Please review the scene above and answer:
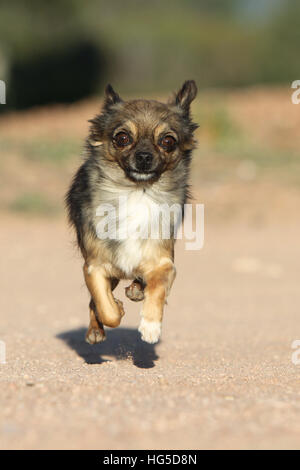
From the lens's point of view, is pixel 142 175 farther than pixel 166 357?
No

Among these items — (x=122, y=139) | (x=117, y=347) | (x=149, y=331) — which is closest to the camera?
(x=149, y=331)

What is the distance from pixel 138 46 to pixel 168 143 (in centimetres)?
3103

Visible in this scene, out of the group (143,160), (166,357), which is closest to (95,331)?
(166,357)

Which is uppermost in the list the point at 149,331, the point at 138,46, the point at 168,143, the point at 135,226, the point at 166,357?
the point at 138,46

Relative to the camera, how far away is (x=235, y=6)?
49.1m

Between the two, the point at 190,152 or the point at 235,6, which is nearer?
the point at 190,152

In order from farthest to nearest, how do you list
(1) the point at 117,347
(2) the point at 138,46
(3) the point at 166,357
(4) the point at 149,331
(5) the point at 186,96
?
(2) the point at 138,46
(1) the point at 117,347
(3) the point at 166,357
(5) the point at 186,96
(4) the point at 149,331

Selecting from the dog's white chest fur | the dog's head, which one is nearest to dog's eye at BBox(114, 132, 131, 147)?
the dog's head

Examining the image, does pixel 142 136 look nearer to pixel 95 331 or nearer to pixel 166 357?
pixel 95 331

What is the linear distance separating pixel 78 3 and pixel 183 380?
79.6ft

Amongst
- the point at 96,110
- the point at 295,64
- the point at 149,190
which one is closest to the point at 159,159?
the point at 149,190

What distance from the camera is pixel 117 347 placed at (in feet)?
→ 24.1

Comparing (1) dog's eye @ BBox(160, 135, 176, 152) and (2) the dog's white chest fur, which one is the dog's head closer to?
(1) dog's eye @ BBox(160, 135, 176, 152)
